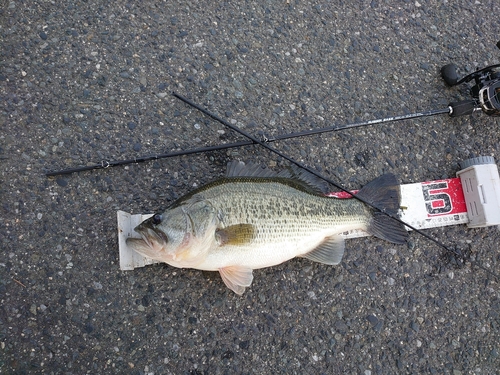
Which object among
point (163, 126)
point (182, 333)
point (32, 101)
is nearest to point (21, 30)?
point (32, 101)

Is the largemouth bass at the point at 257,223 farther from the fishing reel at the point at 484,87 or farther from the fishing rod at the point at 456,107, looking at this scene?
the fishing reel at the point at 484,87

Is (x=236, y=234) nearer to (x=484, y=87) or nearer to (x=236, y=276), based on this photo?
(x=236, y=276)

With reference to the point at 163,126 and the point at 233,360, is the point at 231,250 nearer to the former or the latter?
the point at 233,360

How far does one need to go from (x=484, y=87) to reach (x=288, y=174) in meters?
1.81

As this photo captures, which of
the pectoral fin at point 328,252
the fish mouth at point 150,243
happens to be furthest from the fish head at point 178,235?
the pectoral fin at point 328,252

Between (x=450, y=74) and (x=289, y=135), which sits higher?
(x=450, y=74)

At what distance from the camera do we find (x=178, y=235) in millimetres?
2412

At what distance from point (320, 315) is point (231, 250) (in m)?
0.94

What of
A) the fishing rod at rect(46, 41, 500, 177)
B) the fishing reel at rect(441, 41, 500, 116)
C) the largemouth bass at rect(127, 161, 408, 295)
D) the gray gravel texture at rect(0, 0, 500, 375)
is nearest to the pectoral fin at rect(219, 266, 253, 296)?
the largemouth bass at rect(127, 161, 408, 295)

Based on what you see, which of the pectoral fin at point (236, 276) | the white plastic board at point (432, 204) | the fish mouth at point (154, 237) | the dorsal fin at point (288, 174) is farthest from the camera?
the white plastic board at point (432, 204)

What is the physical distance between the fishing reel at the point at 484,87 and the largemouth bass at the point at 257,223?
3.39 ft

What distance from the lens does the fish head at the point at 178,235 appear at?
241cm

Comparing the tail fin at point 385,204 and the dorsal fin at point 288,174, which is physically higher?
the dorsal fin at point 288,174

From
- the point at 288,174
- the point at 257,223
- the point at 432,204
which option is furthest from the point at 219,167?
the point at 432,204
